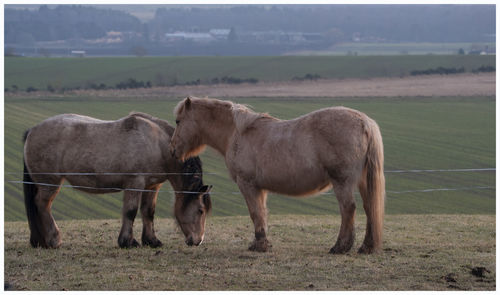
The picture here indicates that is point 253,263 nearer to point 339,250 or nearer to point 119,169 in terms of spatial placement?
point 339,250

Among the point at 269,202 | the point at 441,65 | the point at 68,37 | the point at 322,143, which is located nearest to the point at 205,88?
the point at 441,65

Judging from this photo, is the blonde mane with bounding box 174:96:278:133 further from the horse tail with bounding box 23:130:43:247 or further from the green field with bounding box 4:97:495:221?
the horse tail with bounding box 23:130:43:247

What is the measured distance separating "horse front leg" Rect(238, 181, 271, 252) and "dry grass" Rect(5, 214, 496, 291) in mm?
171

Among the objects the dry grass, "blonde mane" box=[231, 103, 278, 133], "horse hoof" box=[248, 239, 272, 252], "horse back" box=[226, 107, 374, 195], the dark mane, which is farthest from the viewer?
the dark mane

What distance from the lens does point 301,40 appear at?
110 m

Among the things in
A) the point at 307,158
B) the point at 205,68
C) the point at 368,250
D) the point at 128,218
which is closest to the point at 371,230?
the point at 368,250

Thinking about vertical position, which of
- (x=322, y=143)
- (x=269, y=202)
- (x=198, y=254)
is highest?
(x=322, y=143)

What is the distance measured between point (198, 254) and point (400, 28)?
333ft

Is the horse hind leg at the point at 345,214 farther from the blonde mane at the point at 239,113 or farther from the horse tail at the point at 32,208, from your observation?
the horse tail at the point at 32,208

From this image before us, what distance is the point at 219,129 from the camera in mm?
9734

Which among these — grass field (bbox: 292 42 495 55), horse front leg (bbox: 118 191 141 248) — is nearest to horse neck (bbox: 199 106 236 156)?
horse front leg (bbox: 118 191 141 248)

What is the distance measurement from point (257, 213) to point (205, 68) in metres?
64.7

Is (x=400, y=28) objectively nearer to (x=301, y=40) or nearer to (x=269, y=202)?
(x=301, y=40)

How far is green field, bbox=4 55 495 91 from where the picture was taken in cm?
6488
